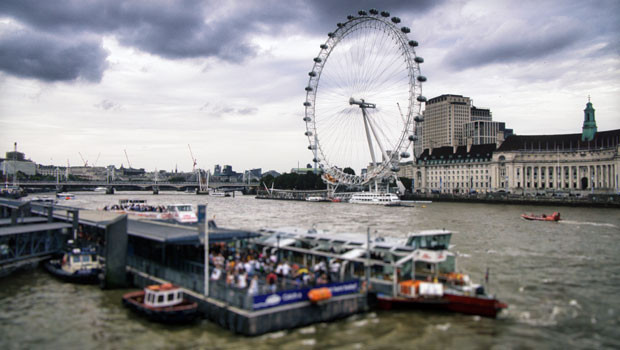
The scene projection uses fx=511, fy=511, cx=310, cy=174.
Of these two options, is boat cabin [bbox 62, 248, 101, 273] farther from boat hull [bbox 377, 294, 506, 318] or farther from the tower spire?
the tower spire

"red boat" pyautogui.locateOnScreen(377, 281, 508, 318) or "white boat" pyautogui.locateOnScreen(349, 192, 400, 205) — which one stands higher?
"white boat" pyautogui.locateOnScreen(349, 192, 400, 205)

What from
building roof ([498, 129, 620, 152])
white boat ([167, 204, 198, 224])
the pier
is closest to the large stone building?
building roof ([498, 129, 620, 152])

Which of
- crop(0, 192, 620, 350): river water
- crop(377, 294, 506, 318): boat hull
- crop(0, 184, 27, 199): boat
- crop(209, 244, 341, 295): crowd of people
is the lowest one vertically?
crop(0, 192, 620, 350): river water

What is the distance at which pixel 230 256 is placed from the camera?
24000mm

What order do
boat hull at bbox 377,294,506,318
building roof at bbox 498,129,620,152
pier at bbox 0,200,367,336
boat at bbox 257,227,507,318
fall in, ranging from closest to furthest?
pier at bbox 0,200,367,336
boat hull at bbox 377,294,506,318
boat at bbox 257,227,507,318
building roof at bbox 498,129,620,152

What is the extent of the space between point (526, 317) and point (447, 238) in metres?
6.00

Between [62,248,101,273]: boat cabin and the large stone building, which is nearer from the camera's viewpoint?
[62,248,101,273]: boat cabin

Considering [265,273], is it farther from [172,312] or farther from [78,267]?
[78,267]

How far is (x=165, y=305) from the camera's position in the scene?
19.0 m

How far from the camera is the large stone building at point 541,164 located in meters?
132

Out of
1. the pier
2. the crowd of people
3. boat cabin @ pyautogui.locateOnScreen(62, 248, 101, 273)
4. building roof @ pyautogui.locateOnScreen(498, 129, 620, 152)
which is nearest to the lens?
the pier

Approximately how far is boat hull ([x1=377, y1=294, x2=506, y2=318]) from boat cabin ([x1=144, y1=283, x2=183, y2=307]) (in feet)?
26.0

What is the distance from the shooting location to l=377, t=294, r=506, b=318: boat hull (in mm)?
19969

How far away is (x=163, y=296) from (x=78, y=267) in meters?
9.93
